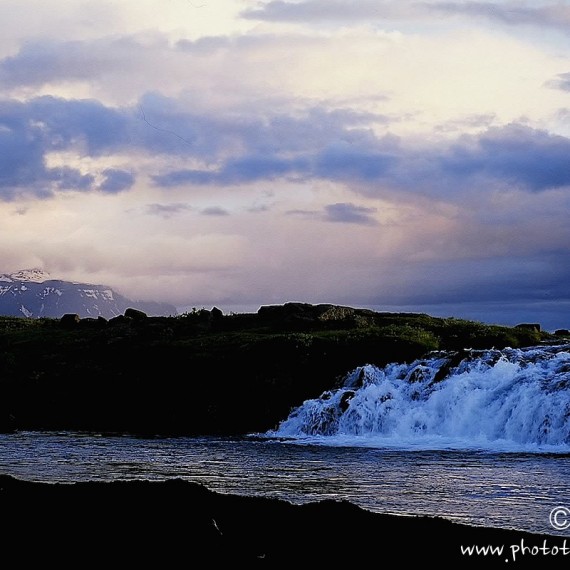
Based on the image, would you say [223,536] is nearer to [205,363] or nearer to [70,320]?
[205,363]

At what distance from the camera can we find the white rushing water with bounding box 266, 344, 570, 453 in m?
46.2

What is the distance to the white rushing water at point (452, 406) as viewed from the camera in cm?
4619

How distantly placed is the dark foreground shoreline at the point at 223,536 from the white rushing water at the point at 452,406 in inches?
1005

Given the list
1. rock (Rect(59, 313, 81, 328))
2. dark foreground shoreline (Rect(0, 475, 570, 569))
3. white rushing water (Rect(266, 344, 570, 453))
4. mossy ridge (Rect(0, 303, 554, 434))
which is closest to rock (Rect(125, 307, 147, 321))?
mossy ridge (Rect(0, 303, 554, 434))

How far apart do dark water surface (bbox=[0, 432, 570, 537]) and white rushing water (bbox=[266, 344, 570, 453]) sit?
4220mm

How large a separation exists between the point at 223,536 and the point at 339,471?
1792 cm

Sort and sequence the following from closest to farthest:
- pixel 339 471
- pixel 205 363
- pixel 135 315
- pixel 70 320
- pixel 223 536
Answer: pixel 223 536 → pixel 339 471 → pixel 205 363 → pixel 135 315 → pixel 70 320

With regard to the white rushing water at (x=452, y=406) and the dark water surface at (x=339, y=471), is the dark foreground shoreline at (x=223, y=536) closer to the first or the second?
the dark water surface at (x=339, y=471)

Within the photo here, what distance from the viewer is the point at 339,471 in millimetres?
35375

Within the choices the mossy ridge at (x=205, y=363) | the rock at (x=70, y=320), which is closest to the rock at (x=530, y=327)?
the mossy ridge at (x=205, y=363)

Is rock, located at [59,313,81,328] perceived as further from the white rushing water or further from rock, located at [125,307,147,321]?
the white rushing water

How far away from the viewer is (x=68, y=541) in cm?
1800

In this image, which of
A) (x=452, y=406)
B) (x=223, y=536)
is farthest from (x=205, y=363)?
Result: (x=223, y=536)

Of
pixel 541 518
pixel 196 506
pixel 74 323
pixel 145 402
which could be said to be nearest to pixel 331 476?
pixel 541 518
